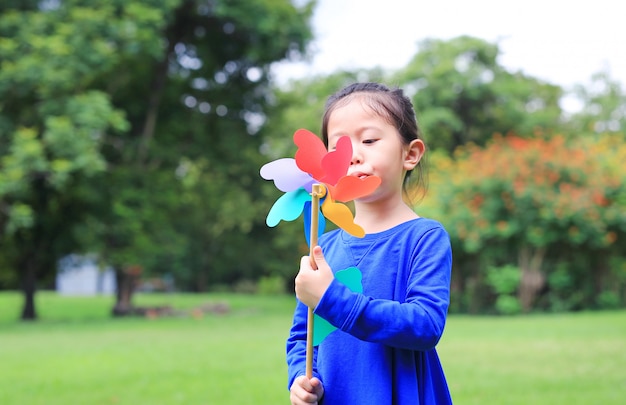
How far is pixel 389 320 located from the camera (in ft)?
5.00

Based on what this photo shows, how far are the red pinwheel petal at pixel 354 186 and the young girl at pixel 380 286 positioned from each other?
0.13 meters

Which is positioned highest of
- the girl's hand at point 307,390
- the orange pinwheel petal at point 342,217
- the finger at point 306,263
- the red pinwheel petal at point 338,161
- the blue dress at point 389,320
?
the red pinwheel petal at point 338,161

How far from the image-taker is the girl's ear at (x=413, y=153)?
1.83 m

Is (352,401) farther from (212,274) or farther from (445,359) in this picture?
(212,274)

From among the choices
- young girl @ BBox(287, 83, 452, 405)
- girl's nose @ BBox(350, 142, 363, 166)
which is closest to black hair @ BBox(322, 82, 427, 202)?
young girl @ BBox(287, 83, 452, 405)

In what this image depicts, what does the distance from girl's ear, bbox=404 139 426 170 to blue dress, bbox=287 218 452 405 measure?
0.51 feet

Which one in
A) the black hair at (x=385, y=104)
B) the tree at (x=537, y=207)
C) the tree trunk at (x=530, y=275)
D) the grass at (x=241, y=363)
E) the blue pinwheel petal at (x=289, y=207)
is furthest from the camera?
the tree trunk at (x=530, y=275)

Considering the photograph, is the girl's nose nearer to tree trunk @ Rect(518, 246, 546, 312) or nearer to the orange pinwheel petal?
the orange pinwheel petal

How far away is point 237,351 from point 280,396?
10.0 feet

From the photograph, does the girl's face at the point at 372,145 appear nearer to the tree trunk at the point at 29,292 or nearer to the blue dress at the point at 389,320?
the blue dress at the point at 389,320

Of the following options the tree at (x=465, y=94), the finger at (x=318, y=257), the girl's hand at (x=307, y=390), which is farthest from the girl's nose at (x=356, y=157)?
the tree at (x=465, y=94)

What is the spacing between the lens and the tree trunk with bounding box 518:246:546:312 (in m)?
14.0

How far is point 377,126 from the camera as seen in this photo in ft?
5.77

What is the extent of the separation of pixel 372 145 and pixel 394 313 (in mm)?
439
